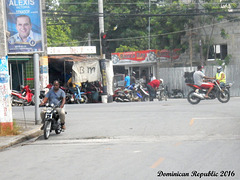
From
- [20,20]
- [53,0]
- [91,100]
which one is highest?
[53,0]

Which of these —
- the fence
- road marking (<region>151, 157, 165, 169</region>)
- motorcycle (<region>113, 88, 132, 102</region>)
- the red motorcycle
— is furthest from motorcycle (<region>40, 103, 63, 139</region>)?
the fence

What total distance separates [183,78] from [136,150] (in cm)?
2482

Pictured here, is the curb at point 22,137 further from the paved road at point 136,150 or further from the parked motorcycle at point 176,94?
the parked motorcycle at point 176,94

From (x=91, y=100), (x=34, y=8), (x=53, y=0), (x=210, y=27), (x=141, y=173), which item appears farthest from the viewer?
(x=53, y=0)

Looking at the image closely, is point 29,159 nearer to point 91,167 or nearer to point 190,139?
point 91,167

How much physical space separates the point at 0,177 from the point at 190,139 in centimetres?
526

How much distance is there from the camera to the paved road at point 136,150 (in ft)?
24.3

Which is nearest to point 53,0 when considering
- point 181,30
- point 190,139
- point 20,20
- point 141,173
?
point 181,30

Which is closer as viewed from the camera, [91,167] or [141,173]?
[141,173]

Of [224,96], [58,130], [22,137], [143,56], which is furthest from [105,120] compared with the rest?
[143,56]

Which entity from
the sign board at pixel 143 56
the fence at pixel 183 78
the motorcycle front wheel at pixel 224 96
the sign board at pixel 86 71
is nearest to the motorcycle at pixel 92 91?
the sign board at pixel 86 71

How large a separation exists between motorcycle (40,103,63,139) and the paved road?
240 millimetres

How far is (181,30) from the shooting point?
3825 centimetres

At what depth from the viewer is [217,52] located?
122ft
